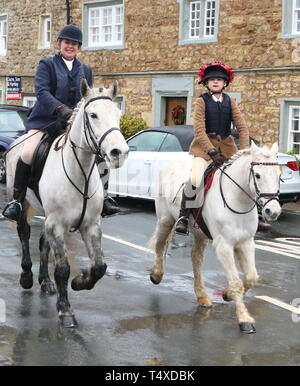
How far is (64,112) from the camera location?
7.84 m

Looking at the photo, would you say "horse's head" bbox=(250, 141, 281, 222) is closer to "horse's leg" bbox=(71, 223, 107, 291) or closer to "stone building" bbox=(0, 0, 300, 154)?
"horse's leg" bbox=(71, 223, 107, 291)

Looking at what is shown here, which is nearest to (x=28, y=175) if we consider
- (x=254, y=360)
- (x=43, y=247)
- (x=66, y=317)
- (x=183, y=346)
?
(x=43, y=247)

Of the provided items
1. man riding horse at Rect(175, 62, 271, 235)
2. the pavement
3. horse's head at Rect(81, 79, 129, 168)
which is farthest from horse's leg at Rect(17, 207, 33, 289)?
the pavement

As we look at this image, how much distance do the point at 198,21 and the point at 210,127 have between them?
51.1 ft

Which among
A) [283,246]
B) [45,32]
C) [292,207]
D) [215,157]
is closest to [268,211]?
[215,157]

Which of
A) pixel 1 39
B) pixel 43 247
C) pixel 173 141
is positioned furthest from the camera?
pixel 1 39

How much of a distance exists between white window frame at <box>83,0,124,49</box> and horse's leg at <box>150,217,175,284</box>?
17.8 metres

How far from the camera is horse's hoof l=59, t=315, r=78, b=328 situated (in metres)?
7.22

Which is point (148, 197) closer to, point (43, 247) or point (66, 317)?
point (43, 247)

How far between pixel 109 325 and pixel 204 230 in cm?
157

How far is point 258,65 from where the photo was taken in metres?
21.4

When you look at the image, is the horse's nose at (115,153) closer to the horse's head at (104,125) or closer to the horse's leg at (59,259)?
the horse's head at (104,125)

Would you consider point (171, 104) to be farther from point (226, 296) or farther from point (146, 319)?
point (146, 319)

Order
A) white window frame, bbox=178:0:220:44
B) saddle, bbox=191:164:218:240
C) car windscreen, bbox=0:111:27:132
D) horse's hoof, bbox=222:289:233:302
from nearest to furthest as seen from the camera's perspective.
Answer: horse's hoof, bbox=222:289:233:302 < saddle, bbox=191:164:218:240 < car windscreen, bbox=0:111:27:132 < white window frame, bbox=178:0:220:44
